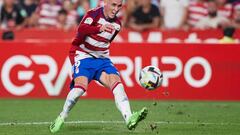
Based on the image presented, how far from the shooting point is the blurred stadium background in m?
12.7

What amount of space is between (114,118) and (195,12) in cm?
849

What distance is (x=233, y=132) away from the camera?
36.6ft

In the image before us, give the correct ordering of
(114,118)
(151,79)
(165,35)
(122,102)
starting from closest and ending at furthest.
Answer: (122,102) < (151,79) < (114,118) < (165,35)

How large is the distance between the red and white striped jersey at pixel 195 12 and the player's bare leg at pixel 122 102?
1000 centimetres

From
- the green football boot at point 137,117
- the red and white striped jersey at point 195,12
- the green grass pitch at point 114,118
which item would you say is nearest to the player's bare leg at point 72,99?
the green grass pitch at point 114,118

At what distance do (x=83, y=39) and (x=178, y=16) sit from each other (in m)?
9.30

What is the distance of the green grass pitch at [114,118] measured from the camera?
11297mm

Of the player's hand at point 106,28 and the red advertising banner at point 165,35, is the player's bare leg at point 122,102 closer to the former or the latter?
the player's hand at point 106,28

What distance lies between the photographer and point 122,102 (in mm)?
10891

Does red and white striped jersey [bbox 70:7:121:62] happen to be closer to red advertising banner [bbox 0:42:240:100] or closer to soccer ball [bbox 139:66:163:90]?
soccer ball [bbox 139:66:163:90]

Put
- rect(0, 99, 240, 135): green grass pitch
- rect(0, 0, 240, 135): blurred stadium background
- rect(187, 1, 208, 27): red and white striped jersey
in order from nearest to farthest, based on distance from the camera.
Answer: rect(0, 99, 240, 135): green grass pitch → rect(0, 0, 240, 135): blurred stadium background → rect(187, 1, 208, 27): red and white striped jersey

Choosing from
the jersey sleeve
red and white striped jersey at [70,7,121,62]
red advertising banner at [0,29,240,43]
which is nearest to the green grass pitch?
red and white striped jersey at [70,7,121,62]

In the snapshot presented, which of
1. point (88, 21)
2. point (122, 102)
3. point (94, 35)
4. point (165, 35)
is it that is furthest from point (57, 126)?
point (165, 35)

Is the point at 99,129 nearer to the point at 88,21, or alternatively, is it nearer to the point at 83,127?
the point at 83,127
